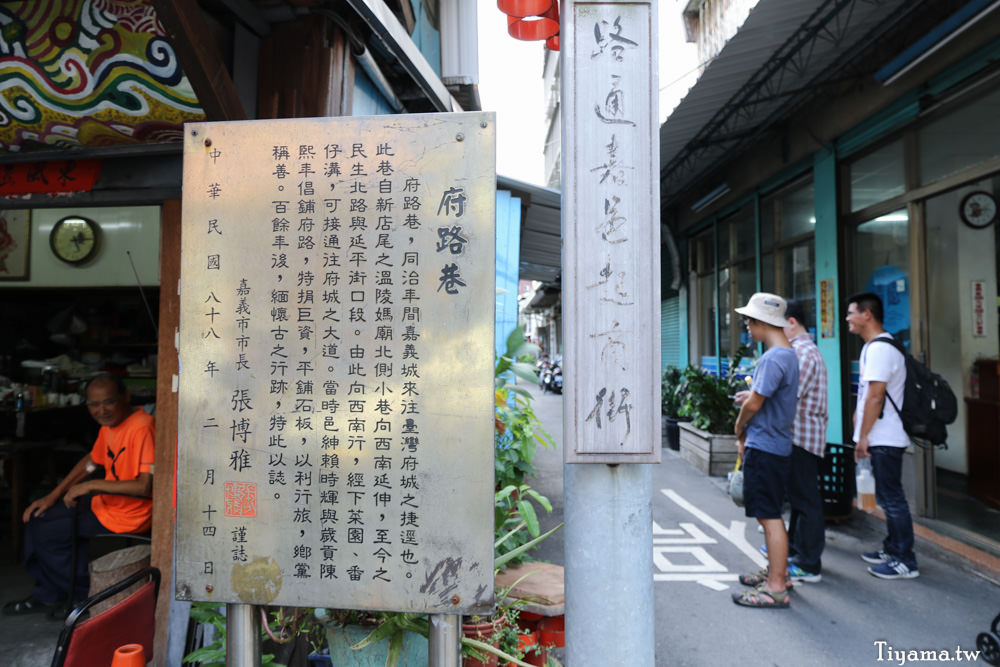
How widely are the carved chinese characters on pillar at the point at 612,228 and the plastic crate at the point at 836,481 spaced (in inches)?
182

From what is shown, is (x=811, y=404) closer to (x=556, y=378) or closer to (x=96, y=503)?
(x=96, y=503)

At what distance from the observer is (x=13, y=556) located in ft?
16.0

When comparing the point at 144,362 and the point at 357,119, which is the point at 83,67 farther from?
the point at 144,362

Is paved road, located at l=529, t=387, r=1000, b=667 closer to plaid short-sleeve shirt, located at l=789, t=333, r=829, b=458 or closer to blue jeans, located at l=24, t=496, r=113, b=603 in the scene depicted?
plaid short-sleeve shirt, located at l=789, t=333, r=829, b=458

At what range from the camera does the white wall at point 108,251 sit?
6.20 metres

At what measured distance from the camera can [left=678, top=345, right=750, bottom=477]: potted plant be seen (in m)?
7.68

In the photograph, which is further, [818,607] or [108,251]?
[108,251]

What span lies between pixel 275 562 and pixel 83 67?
2493mm

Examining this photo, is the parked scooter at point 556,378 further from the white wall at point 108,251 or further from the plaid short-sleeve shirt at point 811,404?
the plaid short-sleeve shirt at point 811,404

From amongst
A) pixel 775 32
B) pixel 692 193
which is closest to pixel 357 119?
pixel 775 32

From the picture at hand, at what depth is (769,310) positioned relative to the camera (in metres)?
3.94

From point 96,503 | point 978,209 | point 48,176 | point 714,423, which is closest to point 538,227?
point 714,423

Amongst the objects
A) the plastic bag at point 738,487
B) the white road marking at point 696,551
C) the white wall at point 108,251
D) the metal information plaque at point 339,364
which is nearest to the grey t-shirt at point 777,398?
the plastic bag at point 738,487

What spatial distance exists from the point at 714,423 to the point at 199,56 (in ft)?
24.3
